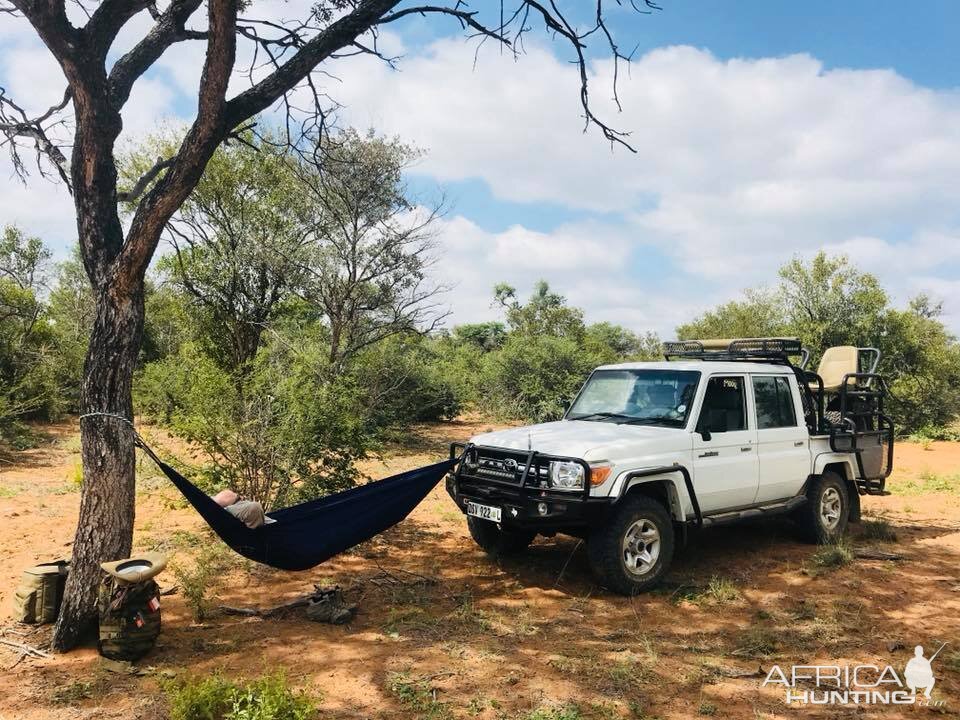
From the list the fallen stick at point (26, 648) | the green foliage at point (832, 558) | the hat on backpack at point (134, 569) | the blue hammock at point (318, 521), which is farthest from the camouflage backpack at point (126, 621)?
the green foliage at point (832, 558)

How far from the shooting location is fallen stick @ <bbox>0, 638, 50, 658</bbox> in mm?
4195

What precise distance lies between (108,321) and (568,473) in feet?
10.8

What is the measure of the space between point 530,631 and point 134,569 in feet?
8.39

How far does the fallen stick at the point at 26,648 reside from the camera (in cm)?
420

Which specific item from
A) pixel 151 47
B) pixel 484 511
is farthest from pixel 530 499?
pixel 151 47

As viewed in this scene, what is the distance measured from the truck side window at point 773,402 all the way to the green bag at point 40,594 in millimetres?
5728

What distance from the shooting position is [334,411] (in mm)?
7129

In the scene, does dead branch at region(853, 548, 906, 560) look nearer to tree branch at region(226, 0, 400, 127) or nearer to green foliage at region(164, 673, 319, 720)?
green foliage at region(164, 673, 319, 720)

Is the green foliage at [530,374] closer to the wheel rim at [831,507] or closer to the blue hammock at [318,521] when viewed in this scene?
the wheel rim at [831,507]

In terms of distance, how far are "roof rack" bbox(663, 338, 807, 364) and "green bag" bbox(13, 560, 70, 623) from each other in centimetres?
588

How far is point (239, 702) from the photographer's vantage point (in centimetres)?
337

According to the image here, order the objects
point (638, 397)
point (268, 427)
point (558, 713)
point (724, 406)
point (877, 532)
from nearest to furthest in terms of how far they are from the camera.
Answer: point (558, 713) < point (724, 406) < point (638, 397) < point (268, 427) < point (877, 532)

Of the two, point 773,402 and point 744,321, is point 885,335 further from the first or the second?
point 773,402

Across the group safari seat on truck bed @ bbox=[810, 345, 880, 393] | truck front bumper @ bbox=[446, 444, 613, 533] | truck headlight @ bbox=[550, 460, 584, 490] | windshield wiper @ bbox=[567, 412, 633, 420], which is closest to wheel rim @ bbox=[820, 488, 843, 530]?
safari seat on truck bed @ bbox=[810, 345, 880, 393]
